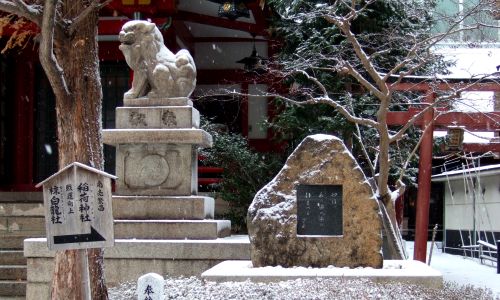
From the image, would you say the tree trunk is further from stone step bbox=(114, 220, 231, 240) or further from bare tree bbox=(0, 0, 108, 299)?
stone step bbox=(114, 220, 231, 240)

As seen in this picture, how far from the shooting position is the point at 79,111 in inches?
225

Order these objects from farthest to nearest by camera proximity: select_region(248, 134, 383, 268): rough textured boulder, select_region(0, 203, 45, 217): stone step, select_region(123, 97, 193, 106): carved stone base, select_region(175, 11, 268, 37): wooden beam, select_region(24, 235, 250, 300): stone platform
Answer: select_region(175, 11, 268, 37): wooden beam → select_region(0, 203, 45, 217): stone step → select_region(123, 97, 193, 106): carved stone base → select_region(24, 235, 250, 300): stone platform → select_region(248, 134, 383, 268): rough textured boulder

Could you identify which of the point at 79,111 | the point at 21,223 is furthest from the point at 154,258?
the point at 21,223

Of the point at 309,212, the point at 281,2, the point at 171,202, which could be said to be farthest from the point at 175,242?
the point at 281,2

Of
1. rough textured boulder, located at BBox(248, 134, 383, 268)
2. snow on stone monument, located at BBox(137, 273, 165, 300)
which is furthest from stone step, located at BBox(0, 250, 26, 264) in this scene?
snow on stone monument, located at BBox(137, 273, 165, 300)

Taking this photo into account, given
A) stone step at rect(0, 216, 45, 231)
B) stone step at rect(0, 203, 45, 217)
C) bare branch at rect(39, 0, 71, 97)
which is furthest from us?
stone step at rect(0, 203, 45, 217)

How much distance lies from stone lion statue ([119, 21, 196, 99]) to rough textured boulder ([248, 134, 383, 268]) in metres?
2.71

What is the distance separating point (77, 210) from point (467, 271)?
Result: 9.70 metres

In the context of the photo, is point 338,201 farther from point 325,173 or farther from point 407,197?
point 407,197

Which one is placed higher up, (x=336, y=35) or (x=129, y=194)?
(x=336, y=35)

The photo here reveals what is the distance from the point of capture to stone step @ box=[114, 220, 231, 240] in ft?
24.8

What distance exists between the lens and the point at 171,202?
7.79m

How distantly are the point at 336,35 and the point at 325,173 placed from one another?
5.47 meters

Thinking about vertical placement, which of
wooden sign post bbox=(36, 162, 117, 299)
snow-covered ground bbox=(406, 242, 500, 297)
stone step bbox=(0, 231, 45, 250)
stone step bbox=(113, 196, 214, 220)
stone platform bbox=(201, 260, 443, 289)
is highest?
wooden sign post bbox=(36, 162, 117, 299)
